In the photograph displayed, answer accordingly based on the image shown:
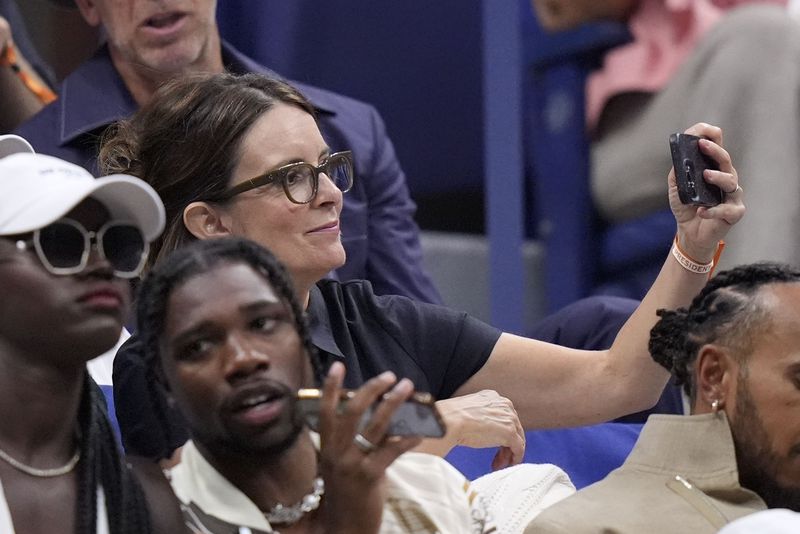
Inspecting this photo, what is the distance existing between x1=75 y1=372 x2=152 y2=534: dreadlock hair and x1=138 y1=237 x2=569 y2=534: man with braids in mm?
65

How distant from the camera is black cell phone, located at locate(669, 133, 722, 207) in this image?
7.51 ft

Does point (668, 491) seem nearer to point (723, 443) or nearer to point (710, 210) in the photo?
point (723, 443)

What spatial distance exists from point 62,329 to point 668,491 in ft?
2.72

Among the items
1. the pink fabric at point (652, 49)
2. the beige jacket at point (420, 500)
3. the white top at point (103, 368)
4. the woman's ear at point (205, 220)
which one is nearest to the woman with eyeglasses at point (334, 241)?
the woman's ear at point (205, 220)

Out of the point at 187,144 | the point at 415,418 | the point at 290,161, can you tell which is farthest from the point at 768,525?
the point at 187,144

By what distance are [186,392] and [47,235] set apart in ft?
0.72

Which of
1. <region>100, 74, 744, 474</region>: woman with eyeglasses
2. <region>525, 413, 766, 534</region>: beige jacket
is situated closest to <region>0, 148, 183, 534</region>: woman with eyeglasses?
<region>525, 413, 766, 534</region>: beige jacket

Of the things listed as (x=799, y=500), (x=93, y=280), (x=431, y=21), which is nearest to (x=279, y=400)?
(x=93, y=280)

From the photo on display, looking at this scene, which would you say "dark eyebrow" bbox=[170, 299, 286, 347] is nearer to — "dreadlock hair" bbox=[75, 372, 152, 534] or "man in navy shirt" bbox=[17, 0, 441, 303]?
"dreadlock hair" bbox=[75, 372, 152, 534]

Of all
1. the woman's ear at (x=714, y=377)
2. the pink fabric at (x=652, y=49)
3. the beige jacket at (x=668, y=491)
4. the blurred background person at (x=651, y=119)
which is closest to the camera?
the beige jacket at (x=668, y=491)

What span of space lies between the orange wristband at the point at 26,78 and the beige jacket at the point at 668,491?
1.57 m

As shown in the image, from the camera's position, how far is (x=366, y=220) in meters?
3.04

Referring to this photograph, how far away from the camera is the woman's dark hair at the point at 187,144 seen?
2.37 m

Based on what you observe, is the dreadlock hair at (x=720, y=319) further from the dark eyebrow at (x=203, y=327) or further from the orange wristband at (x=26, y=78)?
the orange wristband at (x=26, y=78)
